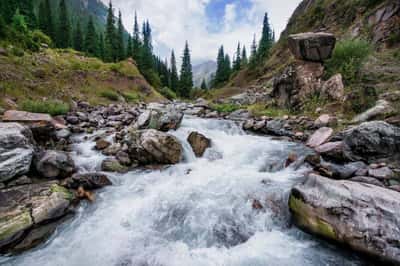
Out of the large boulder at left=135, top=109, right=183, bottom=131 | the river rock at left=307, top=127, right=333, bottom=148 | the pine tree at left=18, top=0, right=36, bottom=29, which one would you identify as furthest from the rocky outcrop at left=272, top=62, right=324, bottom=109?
the pine tree at left=18, top=0, right=36, bottom=29

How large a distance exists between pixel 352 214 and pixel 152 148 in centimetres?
585

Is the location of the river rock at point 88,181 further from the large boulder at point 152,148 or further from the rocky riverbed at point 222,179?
the large boulder at point 152,148

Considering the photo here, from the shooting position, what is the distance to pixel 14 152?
528 centimetres

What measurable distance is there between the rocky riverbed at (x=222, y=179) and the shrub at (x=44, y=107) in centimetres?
168

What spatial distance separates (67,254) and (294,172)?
6.10 metres

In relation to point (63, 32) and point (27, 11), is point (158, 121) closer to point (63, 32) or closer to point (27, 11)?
point (27, 11)

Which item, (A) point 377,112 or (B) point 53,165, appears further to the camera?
(A) point 377,112

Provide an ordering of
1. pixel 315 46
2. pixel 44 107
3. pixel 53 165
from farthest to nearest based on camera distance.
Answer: pixel 315 46
pixel 44 107
pixel 53 165

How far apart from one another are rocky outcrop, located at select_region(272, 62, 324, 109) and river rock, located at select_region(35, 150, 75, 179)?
1267cm

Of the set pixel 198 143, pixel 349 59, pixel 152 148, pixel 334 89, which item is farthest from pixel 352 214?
pixel 349 59

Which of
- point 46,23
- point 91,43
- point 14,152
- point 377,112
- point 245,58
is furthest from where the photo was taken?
point 245,58

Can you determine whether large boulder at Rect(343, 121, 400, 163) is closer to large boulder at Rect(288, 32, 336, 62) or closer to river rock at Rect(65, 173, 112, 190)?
river rock at Rect(65, 173, 112, 190)

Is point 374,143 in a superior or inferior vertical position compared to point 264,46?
inferior

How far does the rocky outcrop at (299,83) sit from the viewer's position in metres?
13.0
